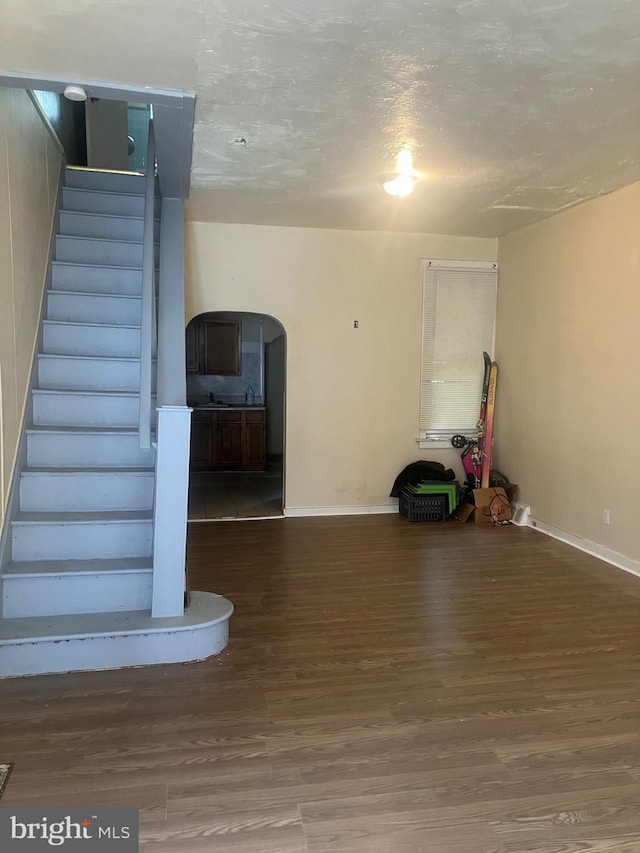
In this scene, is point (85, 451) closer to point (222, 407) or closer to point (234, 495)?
point (234, 495)

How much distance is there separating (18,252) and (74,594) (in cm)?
182

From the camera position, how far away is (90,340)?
12.2 ft

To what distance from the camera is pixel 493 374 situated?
571 centimetres

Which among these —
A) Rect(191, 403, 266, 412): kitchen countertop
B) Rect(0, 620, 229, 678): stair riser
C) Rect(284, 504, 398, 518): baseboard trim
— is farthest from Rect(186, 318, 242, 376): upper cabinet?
Rect(0, 620, 229, 678): stair riser

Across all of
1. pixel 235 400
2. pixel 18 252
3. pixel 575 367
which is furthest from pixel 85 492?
pixel 235 400

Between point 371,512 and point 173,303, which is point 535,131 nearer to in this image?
point 173,303

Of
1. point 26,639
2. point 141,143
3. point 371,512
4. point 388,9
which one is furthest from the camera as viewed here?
point 141,143

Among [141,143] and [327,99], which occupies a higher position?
[141,143]

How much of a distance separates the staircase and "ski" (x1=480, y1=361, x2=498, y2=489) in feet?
10.8

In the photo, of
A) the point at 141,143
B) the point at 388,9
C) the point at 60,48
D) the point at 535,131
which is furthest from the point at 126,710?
the point at 141,143

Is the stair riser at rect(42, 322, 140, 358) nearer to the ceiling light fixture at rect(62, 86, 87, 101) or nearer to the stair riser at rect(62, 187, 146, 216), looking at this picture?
the stair riser at rect(62, 187, 146, 216)

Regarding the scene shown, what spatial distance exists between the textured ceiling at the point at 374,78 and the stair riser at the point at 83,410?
1606mm

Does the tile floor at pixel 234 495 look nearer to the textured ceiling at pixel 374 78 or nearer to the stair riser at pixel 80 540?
the stair riser at pixel 80 540

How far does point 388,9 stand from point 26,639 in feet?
9.53
